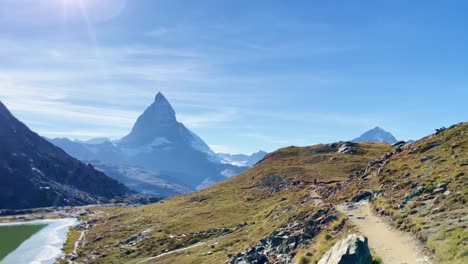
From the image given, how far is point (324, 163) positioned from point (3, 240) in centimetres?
15603

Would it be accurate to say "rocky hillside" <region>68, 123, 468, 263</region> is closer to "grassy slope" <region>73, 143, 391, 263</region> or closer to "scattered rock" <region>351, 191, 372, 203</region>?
"scattered rock" <region>351, 191, 372, 203</region>

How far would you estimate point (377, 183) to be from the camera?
234 feet

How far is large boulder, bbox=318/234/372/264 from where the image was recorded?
34750mm

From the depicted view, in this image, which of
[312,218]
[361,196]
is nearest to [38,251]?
[312,218]

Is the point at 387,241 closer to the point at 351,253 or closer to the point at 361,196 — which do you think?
the point at 351,253

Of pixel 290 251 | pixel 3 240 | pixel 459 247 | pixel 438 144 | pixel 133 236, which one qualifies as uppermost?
pixel 438 144

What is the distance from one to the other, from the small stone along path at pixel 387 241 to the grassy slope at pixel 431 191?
1131 mm

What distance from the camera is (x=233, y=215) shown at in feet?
390

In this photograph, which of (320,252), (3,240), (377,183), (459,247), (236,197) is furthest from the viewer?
(3,240)

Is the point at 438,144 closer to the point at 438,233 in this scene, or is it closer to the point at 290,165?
the point at 438,233

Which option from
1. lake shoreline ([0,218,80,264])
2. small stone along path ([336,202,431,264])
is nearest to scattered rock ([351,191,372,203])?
A: small stone along path ([336,202,431,264])

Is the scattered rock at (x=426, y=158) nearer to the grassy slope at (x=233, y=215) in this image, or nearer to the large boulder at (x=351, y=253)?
the grassy slope at (x=233, y=215)

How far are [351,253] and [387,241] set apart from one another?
10.3 m

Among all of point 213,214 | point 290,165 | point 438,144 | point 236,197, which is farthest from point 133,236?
point 438,144
